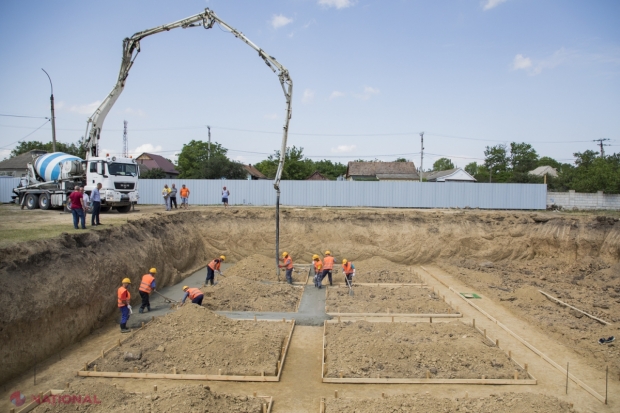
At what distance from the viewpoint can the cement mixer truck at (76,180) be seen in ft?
63.8

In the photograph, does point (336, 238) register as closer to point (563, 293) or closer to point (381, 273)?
point (381, 273)

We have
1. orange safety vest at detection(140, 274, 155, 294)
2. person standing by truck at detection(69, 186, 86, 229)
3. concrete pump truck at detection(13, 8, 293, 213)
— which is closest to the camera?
orange safety vest at detection(140, 274, 155, 294)

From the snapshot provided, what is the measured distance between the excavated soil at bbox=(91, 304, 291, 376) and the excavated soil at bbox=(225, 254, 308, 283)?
20.7 ft

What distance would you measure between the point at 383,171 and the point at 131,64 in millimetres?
30584

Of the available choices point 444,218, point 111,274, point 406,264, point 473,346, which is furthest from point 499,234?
point 111,274

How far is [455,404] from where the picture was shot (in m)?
7.36

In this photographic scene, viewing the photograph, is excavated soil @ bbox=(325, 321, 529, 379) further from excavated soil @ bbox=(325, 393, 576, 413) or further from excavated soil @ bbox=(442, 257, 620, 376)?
excavated soil @ bbox=(442, 257, 620, 376)

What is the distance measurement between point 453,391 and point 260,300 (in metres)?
7.24

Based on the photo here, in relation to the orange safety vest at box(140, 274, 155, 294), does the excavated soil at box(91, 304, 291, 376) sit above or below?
below

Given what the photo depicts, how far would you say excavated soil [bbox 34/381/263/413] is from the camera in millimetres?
6926

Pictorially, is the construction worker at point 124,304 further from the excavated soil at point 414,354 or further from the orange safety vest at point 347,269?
the orange safety vest at point 347,269

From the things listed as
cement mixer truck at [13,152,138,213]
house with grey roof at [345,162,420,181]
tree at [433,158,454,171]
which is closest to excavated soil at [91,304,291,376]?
cement mixer truck at [13,152,138,213]

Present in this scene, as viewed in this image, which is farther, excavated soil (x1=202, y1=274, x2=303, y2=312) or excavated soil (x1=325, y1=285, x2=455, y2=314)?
excavated soil (x1=202, y1=274, x2=303, y2=312)

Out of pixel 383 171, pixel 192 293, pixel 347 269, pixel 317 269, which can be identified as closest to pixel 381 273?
pixel 347 269
